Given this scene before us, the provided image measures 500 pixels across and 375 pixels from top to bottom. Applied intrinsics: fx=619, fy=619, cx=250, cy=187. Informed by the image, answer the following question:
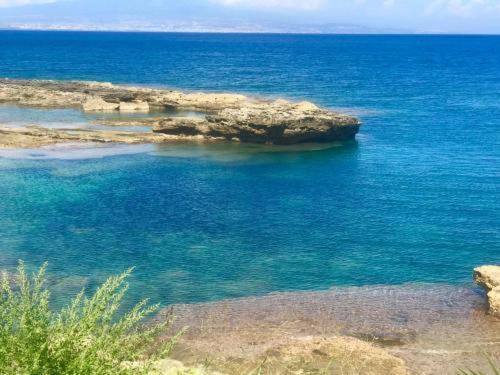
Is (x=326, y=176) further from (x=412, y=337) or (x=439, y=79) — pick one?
(x=439, y=79)

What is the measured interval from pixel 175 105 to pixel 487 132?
36.5 metres

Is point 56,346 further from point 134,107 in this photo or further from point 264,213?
point 134,107

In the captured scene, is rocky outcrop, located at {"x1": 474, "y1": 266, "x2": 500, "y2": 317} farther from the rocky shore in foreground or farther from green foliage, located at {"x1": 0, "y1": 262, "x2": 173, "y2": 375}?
the rocky shore in foreground

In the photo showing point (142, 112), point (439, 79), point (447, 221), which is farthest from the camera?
point (439, 79)

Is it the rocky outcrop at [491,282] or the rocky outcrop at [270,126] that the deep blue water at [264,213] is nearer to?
the rocky outcrop at [270,126]

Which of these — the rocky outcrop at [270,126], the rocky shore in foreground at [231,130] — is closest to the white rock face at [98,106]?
the rocky shore in foreground at [231,130]

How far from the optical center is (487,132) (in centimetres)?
6297

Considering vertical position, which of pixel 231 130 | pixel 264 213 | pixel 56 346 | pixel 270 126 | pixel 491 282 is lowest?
pixel 264 213

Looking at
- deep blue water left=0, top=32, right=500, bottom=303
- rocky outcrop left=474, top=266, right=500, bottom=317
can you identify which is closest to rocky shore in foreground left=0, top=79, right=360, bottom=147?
deep blue water left=0, top=32, right=500, bottom=303

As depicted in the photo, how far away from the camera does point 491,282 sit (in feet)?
80.4

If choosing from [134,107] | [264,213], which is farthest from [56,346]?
[134,107]

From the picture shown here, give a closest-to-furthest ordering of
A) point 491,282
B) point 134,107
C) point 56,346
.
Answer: point 56,346 → point 491,282 → point 134,107

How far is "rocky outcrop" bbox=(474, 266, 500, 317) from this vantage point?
2394 centimetres

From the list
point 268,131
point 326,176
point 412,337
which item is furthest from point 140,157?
point 412,337
